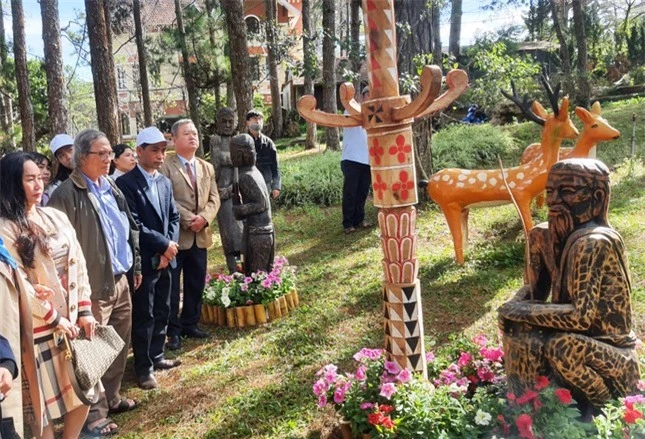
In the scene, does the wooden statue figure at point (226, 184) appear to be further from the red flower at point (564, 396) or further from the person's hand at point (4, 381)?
the red flower at point (564, 396)

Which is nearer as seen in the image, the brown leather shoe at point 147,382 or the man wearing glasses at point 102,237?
the man wearing glasses at point 102,237

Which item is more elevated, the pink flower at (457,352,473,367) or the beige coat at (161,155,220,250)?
the beige coat at (161,155,220,250)

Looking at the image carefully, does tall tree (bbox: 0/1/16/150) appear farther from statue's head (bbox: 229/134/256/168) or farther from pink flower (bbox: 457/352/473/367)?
pink flower (bbox: 457/352/473/367)

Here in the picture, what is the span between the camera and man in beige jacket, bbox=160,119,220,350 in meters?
4.64

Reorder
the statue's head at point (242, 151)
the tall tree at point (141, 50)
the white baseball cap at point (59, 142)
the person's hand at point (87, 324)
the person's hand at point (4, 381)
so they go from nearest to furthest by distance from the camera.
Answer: the person's hand at point (4, 381) < the person's hand at point (87, 324) < the white baseball cap at point (59, 142) < the statue's head at point (242, 151) < the tall tree at point (141, 50)

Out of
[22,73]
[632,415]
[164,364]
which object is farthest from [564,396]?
[22,73]

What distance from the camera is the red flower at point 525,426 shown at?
218 centimetres

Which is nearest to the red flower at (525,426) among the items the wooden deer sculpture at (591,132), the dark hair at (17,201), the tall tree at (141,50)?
the dark hair at (17,201)

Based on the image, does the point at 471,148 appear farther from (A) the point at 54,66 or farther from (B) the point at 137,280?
(B) the point at 137,280

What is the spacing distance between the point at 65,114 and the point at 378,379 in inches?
333

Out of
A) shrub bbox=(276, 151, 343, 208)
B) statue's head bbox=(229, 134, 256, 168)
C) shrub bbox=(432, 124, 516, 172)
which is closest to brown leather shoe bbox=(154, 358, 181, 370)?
statue's head bbox=(229, 134, 256, 168)

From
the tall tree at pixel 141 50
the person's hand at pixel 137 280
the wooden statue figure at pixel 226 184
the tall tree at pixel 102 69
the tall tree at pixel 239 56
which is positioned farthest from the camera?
the tall tree at pixel 141 50

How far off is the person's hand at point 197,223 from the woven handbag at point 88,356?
5.14 ft

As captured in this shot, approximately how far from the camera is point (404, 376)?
279 centimetres
